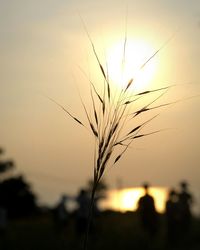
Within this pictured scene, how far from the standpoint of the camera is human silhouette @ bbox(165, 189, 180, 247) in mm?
19500

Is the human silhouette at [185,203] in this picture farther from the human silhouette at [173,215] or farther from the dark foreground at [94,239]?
the dark foreground at [94,239]

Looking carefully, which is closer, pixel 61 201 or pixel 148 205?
pixel 148 205

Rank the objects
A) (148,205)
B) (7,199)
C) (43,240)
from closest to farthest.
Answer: (148,205)
(43,240)
(7,199)

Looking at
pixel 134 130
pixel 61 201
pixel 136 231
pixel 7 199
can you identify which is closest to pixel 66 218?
pixel 61 201

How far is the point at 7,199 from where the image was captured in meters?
51.3

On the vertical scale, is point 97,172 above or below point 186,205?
below

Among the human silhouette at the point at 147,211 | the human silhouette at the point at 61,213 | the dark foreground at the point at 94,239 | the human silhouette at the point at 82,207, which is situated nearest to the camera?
the human silhouette at the point at 147,211

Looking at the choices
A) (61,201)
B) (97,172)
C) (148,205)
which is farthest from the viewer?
(61,201)

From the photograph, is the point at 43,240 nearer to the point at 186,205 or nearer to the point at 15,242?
the point at 15,242

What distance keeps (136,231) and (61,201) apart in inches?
168

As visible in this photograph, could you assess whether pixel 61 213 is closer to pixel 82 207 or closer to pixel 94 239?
pixel 94 239

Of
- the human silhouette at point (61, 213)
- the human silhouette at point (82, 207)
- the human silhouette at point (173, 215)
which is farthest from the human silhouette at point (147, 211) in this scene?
the human silhouette at point (61, 213)

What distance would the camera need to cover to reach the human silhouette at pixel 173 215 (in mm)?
19500

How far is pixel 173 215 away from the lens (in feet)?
64.3
